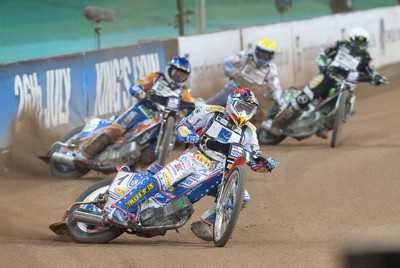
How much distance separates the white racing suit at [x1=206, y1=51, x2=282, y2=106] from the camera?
1495cm

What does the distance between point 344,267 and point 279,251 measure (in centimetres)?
555

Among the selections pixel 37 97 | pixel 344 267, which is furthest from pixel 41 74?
pixel 344 267

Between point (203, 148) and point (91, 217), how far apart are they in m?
1.21

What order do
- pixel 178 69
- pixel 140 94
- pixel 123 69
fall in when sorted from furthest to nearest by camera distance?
pixel 123 69
pixel 140 94
pixel 178 69

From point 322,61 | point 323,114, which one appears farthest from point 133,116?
point 322,61

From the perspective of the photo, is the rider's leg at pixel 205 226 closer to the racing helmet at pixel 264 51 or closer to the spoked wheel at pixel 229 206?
the spoked wheel at pixel 229 206

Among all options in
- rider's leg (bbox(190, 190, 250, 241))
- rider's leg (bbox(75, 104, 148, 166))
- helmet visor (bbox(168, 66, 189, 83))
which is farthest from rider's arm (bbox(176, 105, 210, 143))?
rider's leg (bbox(75, 104, 148, 166))

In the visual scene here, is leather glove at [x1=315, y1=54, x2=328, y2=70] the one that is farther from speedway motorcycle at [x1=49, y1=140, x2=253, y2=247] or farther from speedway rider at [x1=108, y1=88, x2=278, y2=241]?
speedway motorcycle at [x1=49, y1=140, x2=253, y2=247]

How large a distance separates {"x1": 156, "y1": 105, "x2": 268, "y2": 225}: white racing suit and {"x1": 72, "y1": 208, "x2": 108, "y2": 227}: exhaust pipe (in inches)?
24.7

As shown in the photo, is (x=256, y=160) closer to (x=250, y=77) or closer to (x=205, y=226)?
(x=205, y=226)

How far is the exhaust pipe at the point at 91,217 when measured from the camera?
7629mm

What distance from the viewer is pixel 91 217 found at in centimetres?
765

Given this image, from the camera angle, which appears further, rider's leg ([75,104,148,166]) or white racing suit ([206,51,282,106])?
white racing suit ([206,51,282,106])

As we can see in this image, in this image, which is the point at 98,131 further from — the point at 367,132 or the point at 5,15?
the point at 367,132
